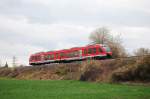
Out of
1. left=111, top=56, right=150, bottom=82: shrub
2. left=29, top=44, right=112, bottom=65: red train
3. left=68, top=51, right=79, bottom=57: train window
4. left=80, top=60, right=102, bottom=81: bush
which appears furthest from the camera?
left=68, top=51, right=79, bottom=57: train window

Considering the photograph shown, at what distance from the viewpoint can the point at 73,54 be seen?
178 feet

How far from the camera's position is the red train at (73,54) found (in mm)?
48750

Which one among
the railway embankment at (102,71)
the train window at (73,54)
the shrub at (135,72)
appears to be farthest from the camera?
the train window at (73,54)

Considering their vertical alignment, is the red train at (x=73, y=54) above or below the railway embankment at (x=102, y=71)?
above

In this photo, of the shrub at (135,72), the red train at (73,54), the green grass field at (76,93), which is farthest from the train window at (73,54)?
the green grass field at (76,93)

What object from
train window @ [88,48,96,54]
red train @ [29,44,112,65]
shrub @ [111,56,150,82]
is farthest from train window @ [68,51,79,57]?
shrub @ [111,56,150,82]

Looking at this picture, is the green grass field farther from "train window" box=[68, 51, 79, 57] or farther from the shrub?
"train window" box=[68, 51, 79, 57]

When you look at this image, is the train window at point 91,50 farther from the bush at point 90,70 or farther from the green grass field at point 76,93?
the green grass field at point 76,93

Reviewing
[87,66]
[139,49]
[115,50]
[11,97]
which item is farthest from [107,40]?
[11,97]

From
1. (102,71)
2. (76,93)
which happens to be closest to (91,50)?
(102,71)

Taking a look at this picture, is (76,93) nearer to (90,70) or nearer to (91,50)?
(90,70)

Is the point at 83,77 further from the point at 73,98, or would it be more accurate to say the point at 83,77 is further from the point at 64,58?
the point at 73,98

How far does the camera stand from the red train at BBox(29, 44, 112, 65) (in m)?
48.8

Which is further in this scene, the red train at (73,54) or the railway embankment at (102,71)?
the red train at (73,54)
